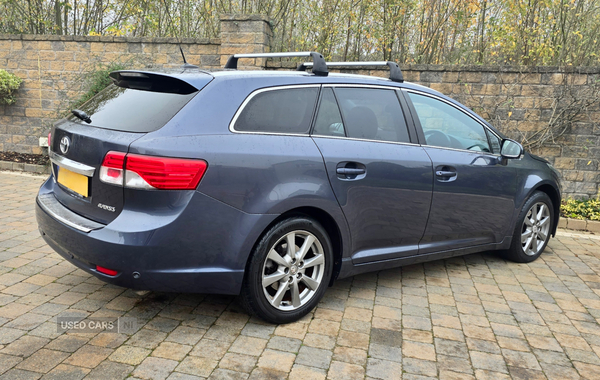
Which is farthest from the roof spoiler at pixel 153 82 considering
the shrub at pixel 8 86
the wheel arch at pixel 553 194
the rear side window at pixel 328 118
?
the shrub at pixel 8 86

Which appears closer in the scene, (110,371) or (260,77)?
(110,371)

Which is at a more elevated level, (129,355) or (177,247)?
(177,247)

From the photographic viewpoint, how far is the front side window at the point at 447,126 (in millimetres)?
4234

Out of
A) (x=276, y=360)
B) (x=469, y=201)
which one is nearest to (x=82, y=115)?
(x=276, y=360)

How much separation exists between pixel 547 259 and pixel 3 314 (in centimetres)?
501

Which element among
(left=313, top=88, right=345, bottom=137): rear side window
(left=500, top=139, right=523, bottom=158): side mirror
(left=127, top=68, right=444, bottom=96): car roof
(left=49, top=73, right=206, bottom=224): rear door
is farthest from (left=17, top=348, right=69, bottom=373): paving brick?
(left=500, top=139, right=523, bottom=158): side mirror

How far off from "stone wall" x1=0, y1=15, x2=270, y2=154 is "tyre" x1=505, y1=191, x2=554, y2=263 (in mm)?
5006

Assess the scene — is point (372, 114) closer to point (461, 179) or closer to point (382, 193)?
point (382, 193)

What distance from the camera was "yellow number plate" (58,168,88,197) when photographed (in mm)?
3123

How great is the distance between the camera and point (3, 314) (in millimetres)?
3312

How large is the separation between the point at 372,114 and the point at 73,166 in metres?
2.12

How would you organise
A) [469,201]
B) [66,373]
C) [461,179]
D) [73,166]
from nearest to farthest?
1. [66,373]
2. [73,166]
3. [461,179]
4. [469,201]

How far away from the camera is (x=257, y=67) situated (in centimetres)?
842

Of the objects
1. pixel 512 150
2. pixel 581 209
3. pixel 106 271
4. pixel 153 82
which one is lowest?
pixel 581 209
